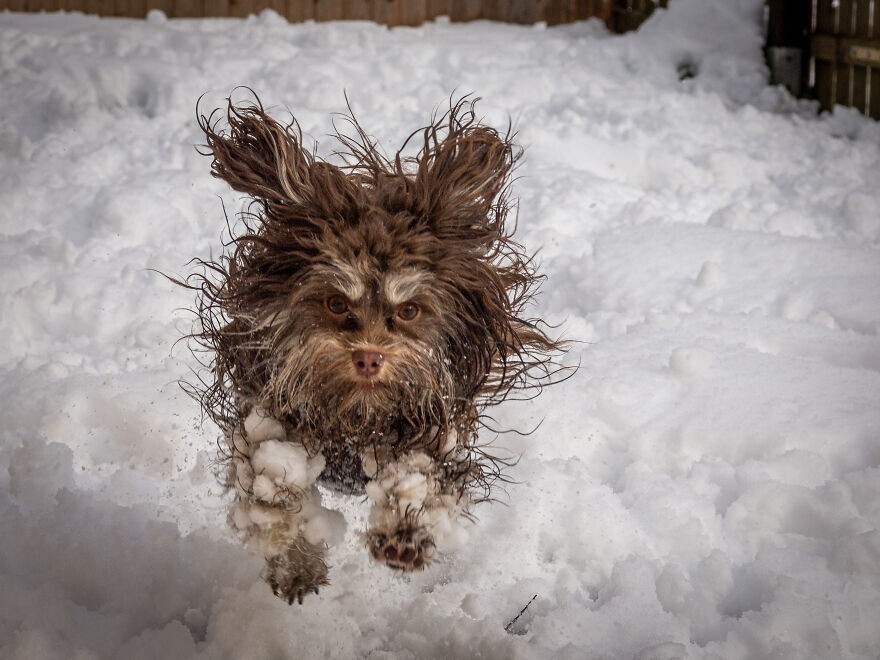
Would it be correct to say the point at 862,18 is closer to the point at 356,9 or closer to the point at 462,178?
the point at 356,9

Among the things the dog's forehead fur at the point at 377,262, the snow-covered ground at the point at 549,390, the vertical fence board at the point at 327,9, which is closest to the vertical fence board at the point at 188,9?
the vertical fence board at the point at 327,9

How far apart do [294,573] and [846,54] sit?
5.94m

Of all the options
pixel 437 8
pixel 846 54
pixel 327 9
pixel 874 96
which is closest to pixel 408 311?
pixel 874 96

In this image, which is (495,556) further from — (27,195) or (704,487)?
(27,195)

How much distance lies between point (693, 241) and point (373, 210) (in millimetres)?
2866

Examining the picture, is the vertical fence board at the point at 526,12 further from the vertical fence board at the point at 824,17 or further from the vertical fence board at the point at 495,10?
the vertical fence board at the point at 824,17

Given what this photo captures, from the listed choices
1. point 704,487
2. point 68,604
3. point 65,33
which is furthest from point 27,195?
point 704,487

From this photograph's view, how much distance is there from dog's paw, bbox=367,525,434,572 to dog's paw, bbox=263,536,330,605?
0.23 m

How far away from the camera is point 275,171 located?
2434mm

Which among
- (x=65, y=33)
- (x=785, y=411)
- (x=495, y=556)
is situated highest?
(x=65, y=33)

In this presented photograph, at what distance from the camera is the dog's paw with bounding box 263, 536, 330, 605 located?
8.30ft

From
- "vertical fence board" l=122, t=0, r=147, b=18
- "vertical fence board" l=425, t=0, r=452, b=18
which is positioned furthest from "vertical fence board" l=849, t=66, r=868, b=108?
"vertical fence board" l=122, t=0, r=147, b=18

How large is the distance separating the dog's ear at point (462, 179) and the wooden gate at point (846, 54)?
191 inches

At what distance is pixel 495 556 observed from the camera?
283cm
